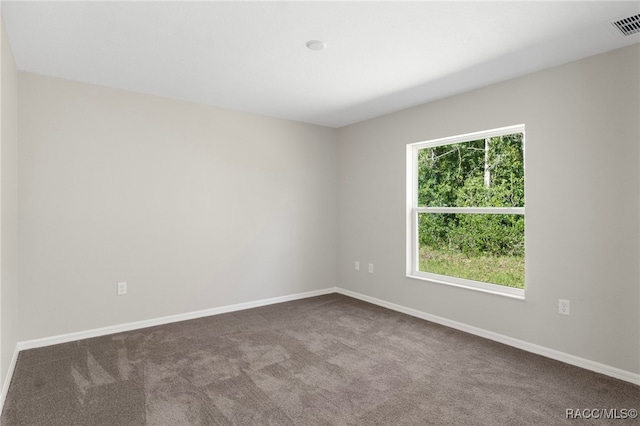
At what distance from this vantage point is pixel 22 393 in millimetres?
2311

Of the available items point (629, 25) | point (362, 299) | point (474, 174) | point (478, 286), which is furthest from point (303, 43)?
point (362, 299)

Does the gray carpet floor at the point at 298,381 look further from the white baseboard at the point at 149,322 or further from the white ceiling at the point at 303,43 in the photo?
the white ceiling at the point at 303,43

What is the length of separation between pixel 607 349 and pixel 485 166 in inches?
71.8

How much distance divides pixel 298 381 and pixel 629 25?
320 cm

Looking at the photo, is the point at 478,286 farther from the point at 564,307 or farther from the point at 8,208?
the point at 8,208

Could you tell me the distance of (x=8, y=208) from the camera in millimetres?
2520

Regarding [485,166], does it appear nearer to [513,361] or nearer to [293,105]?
[513,361]

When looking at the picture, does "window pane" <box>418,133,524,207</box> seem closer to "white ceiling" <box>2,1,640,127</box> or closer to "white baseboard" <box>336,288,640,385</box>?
"white ceiling" <box>2,1,640,127</box>

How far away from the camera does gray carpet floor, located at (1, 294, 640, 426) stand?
2.09 metres

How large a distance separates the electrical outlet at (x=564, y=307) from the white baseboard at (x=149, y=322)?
2.89 meters

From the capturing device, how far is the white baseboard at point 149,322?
3098 mm

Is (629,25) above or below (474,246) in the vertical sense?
above

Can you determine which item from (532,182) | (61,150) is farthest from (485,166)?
(61,150)

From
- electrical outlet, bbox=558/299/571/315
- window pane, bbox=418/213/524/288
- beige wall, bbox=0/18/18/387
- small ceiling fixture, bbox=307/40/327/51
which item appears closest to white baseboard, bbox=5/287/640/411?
beige wall, bbox=0/18/18/387
